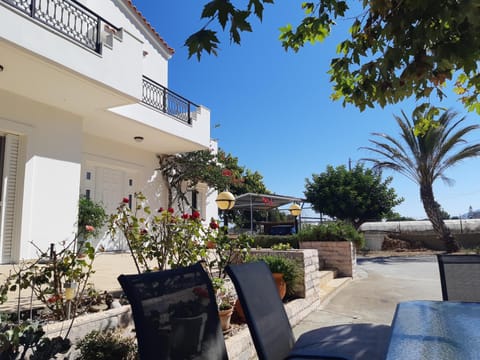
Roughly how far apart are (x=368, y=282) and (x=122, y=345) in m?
6.97

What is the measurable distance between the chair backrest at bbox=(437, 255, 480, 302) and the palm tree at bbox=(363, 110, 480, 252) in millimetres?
14122

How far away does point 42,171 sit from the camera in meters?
6.82

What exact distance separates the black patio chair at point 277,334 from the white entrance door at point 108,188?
756 centimetres

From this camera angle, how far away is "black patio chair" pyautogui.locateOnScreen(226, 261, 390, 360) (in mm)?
1844

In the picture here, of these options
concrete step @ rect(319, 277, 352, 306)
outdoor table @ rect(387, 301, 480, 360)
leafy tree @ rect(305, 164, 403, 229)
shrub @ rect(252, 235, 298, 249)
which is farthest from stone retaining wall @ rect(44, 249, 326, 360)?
leafy tree @ rect(305, 164, 403, 229)

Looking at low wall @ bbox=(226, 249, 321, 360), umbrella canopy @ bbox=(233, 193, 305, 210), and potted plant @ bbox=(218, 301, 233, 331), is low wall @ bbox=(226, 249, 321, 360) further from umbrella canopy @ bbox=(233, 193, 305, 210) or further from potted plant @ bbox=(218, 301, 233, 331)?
umbrella canopy @ bbox=(233, 193, 305, 210)

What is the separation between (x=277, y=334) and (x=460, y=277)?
1.81m

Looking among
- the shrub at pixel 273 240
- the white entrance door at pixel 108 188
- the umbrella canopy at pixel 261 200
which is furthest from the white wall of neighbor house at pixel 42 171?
the umbrella canopy at pixel 261 200

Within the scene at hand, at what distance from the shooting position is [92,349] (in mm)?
2184

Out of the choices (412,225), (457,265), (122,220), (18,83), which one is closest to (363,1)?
(457,265)

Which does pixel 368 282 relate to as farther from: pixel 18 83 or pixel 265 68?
pixel 18 83

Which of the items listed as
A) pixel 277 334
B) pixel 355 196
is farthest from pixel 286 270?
pixel 355 196

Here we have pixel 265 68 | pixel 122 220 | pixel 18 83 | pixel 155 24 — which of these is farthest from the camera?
pixel 155 24

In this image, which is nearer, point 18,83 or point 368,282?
point 18,83
